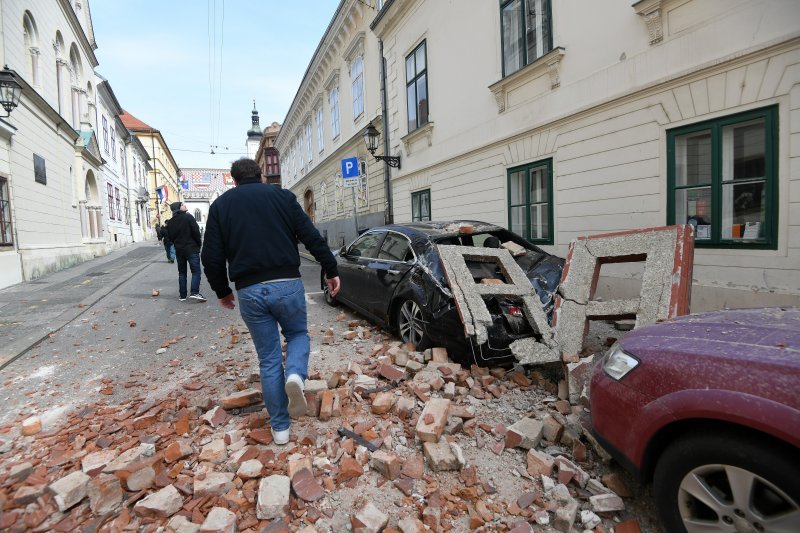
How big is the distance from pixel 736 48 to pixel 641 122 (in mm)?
1296

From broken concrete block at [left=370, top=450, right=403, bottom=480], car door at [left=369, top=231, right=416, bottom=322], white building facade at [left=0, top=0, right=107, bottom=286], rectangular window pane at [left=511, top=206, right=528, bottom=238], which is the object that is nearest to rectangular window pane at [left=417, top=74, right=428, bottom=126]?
rectangular window pane at [left=511, top=206, right=528, bottom=238]

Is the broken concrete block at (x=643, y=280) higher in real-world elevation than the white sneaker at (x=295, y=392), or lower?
higher

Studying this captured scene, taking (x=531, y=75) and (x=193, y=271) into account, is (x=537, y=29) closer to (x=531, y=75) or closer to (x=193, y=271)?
(x=531, y=75)

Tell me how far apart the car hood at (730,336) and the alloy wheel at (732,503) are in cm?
46

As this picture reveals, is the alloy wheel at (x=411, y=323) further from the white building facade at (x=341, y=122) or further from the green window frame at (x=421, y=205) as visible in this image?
the white building facade at (x=341, y=122)

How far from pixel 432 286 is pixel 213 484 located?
2.51m

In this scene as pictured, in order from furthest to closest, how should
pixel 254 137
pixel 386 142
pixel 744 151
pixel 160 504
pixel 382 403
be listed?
pixel 254 137
pixel 386 142
pixel 744 151
pixel 382 403
pixel 160 504

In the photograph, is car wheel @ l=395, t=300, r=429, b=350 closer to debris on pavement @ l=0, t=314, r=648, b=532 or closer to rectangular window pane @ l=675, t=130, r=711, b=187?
debris on pavement @ l=0, t=314, r=648, b=532

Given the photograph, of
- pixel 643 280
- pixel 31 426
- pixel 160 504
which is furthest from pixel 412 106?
pixel 160 504

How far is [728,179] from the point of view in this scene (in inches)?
204

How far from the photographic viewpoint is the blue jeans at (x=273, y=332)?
2734mm

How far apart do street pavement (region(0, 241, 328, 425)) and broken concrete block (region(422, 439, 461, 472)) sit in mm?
2673

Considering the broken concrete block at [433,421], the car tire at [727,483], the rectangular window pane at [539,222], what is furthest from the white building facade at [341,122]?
the car tire at [727,483]

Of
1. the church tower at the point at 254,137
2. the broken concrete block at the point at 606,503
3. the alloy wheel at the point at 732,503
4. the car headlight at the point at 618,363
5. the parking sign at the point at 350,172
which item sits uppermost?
the church tower at the point at 254,137
